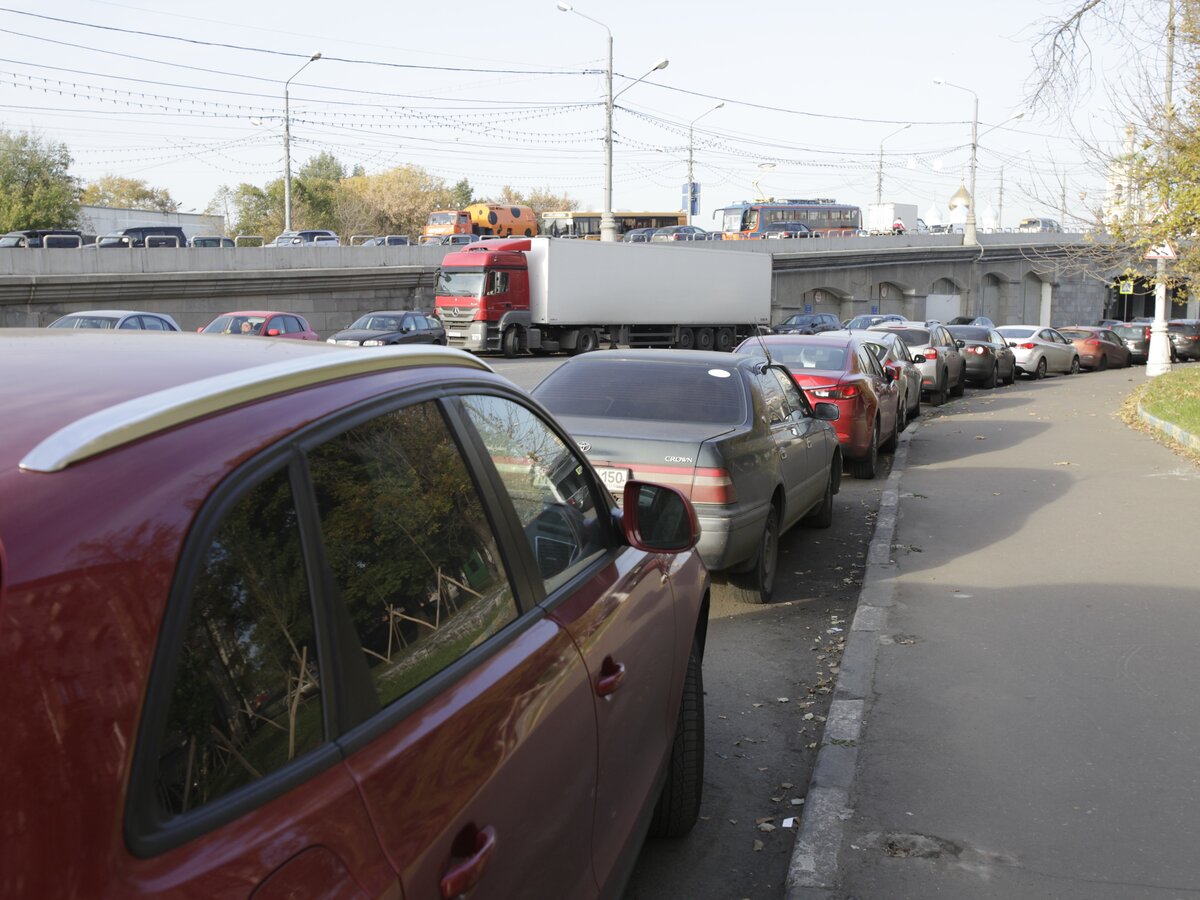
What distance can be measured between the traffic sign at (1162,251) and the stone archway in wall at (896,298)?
57.3m

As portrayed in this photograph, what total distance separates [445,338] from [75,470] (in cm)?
3337

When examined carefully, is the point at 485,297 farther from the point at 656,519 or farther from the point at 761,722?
the point at 656,519

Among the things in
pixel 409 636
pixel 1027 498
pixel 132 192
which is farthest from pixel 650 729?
pixel 132 192

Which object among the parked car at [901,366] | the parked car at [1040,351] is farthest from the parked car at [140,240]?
the parked car at [901,366]

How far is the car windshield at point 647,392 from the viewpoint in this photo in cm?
777

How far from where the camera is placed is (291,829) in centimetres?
159

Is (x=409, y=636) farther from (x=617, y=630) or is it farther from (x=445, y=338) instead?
(x=445, y=338)

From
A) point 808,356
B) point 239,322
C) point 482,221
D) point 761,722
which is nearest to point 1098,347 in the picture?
point 239,322

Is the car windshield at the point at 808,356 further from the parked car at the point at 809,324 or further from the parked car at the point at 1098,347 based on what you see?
the parked car at the point at 809,324

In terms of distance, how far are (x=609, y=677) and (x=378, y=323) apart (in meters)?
28.4

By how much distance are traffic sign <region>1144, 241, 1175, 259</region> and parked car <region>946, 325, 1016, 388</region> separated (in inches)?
314

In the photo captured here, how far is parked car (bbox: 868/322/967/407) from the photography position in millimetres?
23641

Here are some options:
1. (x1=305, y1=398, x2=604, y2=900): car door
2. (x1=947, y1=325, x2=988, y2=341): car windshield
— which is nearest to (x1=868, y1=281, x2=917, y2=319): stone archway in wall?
(x1=947, y1=325, x2=988, y2=341): car windshield

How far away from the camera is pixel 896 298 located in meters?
78.1
